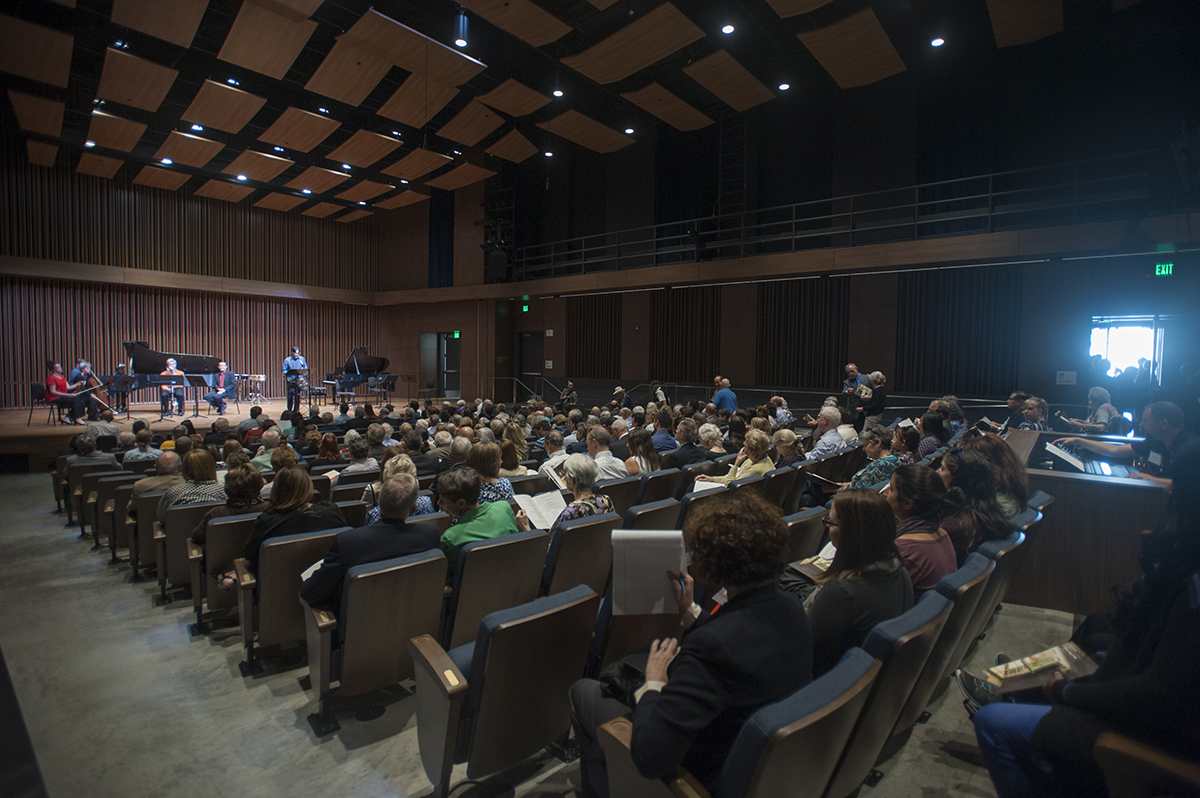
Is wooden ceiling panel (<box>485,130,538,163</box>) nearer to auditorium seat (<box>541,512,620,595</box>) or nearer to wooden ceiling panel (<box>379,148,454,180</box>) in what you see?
wooden ceiling panel (<box>379,148,454,180</box>)

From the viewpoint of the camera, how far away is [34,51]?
719 cm

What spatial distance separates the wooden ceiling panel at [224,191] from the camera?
43.5 feet

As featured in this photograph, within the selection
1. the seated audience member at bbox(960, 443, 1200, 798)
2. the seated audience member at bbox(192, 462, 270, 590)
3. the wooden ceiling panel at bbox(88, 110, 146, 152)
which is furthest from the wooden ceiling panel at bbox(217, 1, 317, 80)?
the seated audience member at bbox(960, 443, 1200, 798)

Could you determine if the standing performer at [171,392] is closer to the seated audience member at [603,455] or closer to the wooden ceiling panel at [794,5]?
the seated audience member at [603,455]

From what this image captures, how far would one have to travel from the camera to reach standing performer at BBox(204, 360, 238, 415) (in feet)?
38.8

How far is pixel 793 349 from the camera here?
36.4ft

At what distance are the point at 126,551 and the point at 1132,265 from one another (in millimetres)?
12210

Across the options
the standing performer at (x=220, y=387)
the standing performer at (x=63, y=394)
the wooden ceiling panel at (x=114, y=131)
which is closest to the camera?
the wooden ceiling panel at (x=114, y=131)

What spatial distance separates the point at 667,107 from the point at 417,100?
4.24 meters

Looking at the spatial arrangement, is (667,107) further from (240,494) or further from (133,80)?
(240,494)

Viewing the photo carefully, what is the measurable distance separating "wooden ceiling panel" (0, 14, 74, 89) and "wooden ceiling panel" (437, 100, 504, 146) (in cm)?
513

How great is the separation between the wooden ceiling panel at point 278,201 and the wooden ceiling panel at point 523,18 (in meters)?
9.38

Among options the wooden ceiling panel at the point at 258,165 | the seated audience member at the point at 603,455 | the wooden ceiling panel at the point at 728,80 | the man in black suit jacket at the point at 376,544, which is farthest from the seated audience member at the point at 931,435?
the wooden ceiling panel at the point at 258,165

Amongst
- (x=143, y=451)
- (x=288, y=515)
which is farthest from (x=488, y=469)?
(x=143, y=451)
